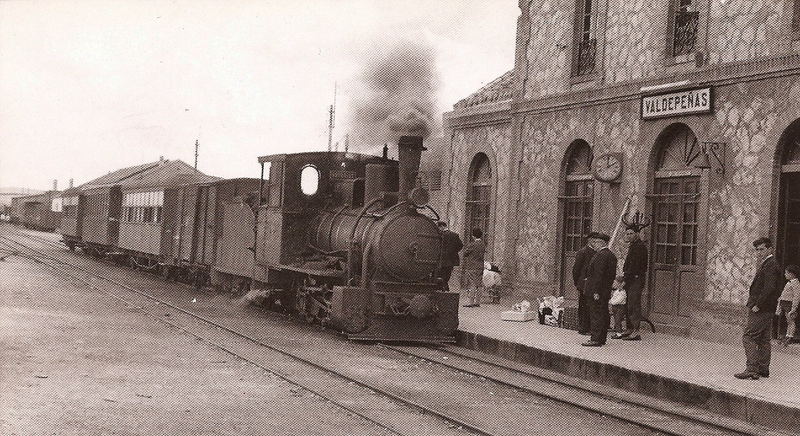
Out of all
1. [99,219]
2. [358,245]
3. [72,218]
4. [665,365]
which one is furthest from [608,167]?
[72,218]

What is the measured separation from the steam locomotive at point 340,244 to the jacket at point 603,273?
90.4 inches

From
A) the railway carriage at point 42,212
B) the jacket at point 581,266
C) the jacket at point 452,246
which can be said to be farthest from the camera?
the railway carriage at point 42,212

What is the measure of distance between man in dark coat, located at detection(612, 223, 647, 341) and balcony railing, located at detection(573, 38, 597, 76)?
445 cm

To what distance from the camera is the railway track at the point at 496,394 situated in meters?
8.50

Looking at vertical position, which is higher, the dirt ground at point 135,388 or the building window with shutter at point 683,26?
the building window with shutter at point 683,26

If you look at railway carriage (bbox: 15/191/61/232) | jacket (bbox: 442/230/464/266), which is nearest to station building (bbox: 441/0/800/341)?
jacket (bbox: 442/230/464/266)

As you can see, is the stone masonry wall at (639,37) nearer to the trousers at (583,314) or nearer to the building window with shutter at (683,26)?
the building window with shutter at (683,26)

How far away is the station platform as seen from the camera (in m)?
9.36

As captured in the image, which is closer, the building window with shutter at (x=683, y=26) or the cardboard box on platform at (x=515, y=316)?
the building window with shutter at (x=683, y=26)

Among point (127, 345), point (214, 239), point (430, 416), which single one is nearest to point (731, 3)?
point (430, 416)

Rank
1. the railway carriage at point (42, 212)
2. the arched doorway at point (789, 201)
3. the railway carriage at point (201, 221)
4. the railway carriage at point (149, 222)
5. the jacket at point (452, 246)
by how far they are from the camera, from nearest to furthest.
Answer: the arched doorway at point (789, 201) → the jacket at point (452, 246) → the railway carriage at point (201, 221) → the railway carriage at point (149, 222) → the railway carriage at point (42, 212)

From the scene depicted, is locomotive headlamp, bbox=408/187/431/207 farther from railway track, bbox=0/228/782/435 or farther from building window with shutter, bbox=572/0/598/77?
building window with shutter, bbox=572/0/598/77

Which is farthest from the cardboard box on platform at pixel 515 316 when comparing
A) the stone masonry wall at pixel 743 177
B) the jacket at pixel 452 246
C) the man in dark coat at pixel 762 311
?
the man in dark coat at pixel 762 311

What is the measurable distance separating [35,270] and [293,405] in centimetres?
1915
